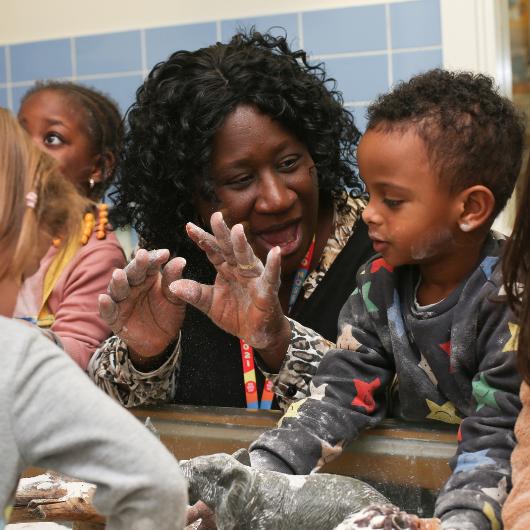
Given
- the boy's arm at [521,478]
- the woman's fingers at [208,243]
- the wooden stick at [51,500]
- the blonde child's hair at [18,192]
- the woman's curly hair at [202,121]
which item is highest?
the woman's curly hair at [202,121]

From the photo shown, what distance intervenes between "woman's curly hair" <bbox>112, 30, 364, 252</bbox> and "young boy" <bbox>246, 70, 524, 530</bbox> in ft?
1.02

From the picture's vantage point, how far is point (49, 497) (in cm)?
96

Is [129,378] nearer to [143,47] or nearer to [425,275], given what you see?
[425,275]

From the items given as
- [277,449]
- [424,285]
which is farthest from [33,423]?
[424,285]

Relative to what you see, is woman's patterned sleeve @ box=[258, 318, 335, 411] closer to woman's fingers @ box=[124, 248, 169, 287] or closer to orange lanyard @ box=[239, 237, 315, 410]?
orange lanyard @ box=[239, 237, 315, 410]

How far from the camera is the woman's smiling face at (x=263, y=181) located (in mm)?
1367

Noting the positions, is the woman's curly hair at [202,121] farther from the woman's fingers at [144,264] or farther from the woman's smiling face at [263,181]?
the woman's fingers at [144,264]

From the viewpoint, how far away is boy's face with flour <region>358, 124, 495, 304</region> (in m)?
1.07

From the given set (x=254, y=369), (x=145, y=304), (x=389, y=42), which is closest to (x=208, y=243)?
(x=145, y=304)

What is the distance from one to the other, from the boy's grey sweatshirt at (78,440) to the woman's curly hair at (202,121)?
77 centimetres

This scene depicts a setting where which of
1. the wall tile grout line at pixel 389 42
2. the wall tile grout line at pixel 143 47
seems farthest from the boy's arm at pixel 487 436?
the wall tile grout line at pixel 143 47

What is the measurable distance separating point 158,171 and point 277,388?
1.43ft

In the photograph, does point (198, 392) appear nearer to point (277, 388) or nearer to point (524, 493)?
point (277, 388)

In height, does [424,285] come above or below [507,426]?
above
